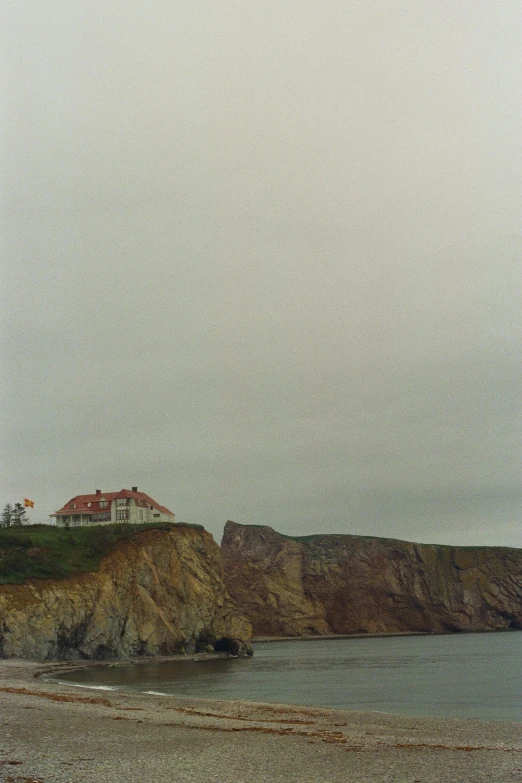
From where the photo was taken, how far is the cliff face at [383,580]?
18100 centimetres

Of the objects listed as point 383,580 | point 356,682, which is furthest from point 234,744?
point 383,580

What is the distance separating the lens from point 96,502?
113 m

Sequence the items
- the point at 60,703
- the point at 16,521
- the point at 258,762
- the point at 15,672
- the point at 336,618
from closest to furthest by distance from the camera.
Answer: the point at 258,762, the point at 60,703, the point at 15,672, the point at 16,521, the point at 336,618

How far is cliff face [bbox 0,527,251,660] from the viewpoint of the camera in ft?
232

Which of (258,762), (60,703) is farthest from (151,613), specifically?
(258,762)

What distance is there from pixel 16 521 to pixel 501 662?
67.2 meters

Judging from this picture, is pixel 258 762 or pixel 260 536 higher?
pixel 260 536

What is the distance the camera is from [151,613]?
8425 cm

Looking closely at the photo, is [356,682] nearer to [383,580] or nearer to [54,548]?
[54,548]

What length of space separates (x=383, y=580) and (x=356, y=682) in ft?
413

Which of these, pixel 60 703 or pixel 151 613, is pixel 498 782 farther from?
pixel 151 613

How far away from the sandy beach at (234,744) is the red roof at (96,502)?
69.6 meters

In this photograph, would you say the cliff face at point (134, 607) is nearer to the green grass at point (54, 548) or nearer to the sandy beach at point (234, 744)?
the green grass at point (54, 548)

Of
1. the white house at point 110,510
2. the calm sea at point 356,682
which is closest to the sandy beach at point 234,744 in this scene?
the calm sea at point 356,682
